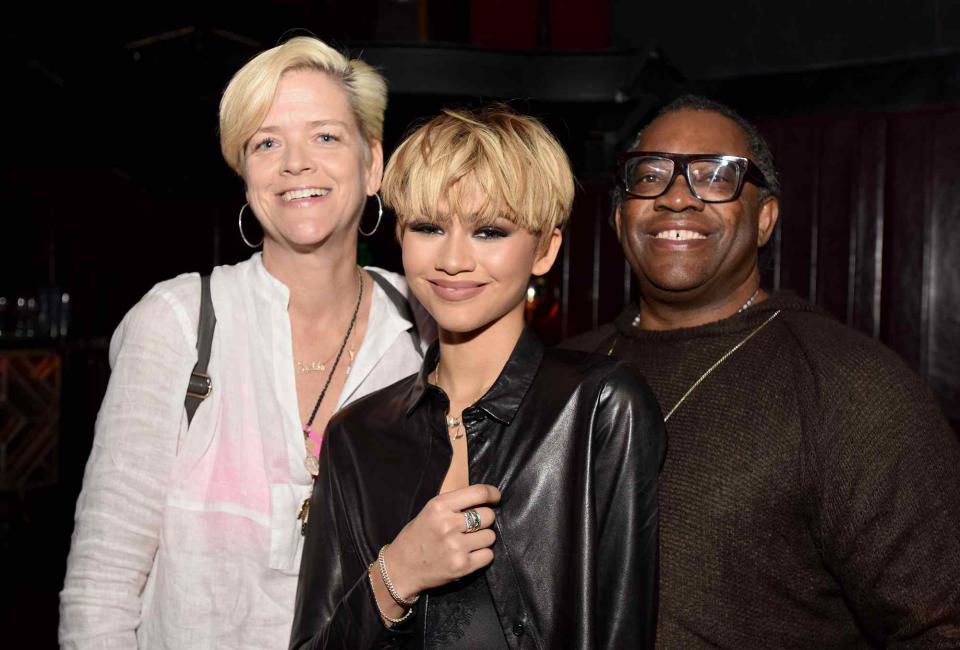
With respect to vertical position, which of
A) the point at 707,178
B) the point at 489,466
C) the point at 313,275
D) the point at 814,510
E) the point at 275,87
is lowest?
the point at 814,510

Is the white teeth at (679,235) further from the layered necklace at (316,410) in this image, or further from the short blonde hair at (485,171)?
the layered necklace at (316,410)

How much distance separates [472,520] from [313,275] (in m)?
0.84

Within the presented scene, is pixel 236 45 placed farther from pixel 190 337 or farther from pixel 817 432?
pixel 817 432

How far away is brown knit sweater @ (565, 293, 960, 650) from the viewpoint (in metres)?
1.46

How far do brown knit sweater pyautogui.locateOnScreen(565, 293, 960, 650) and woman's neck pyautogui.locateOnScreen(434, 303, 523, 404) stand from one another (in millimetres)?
430

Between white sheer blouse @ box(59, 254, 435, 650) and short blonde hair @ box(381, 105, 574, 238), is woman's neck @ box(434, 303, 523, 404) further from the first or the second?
white sheer blouse @ box(59, 254, 435, 650)

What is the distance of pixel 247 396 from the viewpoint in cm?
175

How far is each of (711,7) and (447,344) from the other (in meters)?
6.12

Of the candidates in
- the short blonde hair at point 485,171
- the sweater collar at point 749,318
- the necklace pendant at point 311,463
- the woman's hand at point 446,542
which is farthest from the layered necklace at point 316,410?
the sweater collar at point 749,318

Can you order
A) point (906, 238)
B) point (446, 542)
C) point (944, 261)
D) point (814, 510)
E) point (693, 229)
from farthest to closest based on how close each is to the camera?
point (906, 238), point (944, 261), point (693, 229), point (814, 510), point (446, 542)

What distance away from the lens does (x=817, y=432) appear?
1545 mm

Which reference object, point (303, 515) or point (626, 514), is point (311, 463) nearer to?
point (303, 515)

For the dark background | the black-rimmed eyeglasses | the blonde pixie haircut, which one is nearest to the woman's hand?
the black-rimmed eyeglasses

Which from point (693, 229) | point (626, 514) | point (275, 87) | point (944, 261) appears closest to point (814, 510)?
point (626, 514)
